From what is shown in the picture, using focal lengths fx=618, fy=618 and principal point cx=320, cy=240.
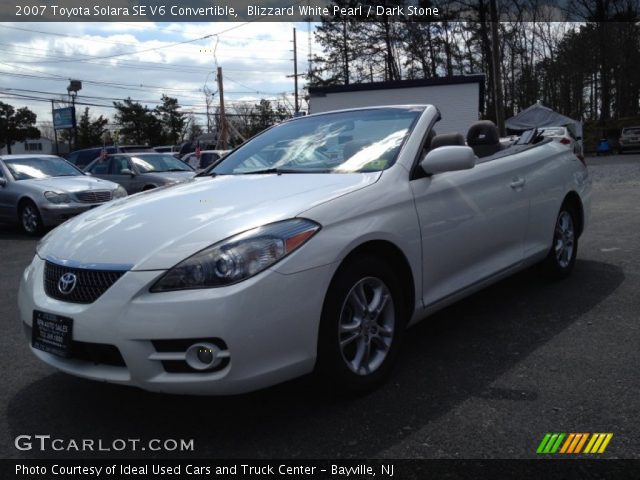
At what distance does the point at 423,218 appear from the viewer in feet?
11.3

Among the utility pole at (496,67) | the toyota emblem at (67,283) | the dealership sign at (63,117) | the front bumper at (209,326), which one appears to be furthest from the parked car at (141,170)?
the dealership sign at (63,117)

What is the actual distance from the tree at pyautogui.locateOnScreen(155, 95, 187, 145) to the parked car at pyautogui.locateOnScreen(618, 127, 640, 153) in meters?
46.0

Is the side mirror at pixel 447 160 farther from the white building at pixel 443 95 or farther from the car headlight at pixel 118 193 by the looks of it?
the white building at pixel 443 95

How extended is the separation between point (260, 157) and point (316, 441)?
2.12 m

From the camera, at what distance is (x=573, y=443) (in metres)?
→ 2.59

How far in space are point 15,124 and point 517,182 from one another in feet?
227

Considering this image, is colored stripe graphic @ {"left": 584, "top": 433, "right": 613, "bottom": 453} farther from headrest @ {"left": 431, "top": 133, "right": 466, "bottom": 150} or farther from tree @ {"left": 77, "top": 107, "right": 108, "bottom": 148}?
tree @ {"left": 77, "top": 107, "right": 108, "bottom": 148}

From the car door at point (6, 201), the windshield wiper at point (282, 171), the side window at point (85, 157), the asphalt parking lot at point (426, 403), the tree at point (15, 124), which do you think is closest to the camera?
the asphalt parking lot at point (426, 403)

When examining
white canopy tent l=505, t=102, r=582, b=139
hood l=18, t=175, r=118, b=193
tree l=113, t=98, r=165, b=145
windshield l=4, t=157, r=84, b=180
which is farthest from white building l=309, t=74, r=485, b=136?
tree l=113, t=98, r=165, b=145

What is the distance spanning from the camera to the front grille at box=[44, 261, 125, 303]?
8.88 feet

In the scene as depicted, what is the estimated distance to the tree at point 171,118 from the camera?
6656cm

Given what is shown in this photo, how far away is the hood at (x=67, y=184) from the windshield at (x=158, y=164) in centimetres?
201

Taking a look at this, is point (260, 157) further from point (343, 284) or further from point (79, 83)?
point (79, 83)

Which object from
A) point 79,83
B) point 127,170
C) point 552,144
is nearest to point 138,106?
point 79,83
